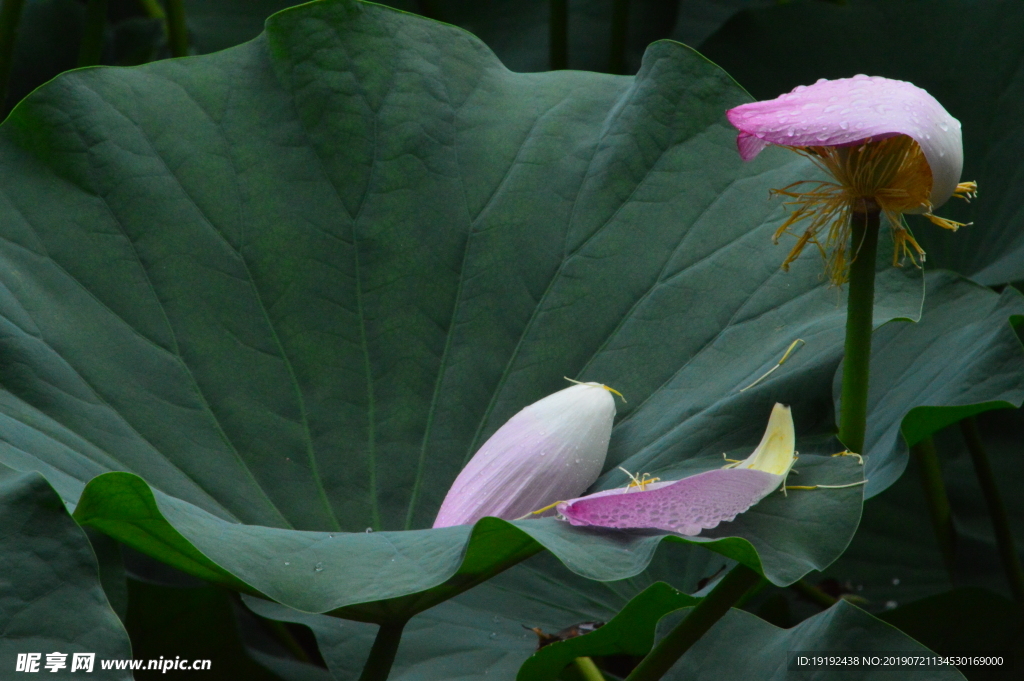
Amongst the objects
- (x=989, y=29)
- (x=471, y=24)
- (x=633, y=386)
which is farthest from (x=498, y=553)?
(x=471, y=24)

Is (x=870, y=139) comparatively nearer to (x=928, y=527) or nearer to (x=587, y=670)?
(x=587, y=670)

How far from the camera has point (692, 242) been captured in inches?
47.5

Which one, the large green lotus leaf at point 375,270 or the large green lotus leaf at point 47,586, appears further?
the large green lotus leaf at point 375,270

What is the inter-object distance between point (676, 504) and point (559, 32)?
1035 mm

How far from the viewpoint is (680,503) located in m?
0.88

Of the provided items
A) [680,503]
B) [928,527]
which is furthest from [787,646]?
[928,527]

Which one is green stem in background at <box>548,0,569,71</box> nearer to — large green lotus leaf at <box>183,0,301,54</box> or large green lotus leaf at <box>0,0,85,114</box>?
large green lotus leaf at <box>183,0,301,54</box>

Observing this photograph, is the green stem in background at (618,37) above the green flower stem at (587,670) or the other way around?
above

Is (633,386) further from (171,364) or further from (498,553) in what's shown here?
(171,364)

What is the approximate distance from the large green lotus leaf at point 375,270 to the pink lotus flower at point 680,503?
130 millimetres

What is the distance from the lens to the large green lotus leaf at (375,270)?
107 centimetres

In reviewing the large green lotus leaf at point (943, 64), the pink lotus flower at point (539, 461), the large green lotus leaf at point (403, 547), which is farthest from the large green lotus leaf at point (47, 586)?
the large green lotus leaf at point (943, 64)

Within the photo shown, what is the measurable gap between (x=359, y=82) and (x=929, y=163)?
724 millimetres

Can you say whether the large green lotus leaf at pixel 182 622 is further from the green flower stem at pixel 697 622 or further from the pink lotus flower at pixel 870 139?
the pink lotus flower at pixel 870 139
